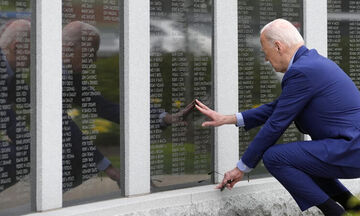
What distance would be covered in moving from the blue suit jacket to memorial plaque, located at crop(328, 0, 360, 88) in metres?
2.90

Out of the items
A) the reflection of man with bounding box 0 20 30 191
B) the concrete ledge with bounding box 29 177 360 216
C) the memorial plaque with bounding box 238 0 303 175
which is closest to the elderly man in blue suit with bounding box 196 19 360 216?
the concrete ledge with bounding box 29 177 360 216

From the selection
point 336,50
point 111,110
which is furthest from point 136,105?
point 336,50

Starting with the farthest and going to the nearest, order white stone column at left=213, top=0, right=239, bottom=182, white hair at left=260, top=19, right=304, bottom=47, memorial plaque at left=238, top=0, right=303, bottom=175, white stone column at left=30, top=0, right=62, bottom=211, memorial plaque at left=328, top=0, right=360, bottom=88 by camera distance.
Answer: memorial plaque at left=328, top=0, right=360, bottom=88, memorial plaque at left=238, top=0, right=303, bottom=175, white stone column at left=213, top=0, right=239, bottom=182, white hair at left=260, top=19, right=304, bottom=47, white stone column at left=30, top=0, right=62, bottom=211

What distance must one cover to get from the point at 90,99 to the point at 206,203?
1492 mm

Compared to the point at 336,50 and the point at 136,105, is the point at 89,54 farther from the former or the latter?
the point at 336,50

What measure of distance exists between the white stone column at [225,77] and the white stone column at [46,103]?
1885mm

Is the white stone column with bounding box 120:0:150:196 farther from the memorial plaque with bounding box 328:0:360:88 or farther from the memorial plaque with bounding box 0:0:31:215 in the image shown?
the memorial plaque with bounding box 328:0:360:88

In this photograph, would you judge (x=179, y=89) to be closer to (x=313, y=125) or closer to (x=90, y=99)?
(x=90, y=99)

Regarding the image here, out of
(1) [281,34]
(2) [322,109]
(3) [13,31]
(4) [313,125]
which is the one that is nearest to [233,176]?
(4) [313,125]

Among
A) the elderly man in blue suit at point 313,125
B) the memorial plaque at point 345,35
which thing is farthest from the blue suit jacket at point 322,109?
the memorial plaque at point 345,35

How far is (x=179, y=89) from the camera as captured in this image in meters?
6.77

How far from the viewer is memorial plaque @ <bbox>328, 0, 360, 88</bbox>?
848cm

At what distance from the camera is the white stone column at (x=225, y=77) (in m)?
7.07

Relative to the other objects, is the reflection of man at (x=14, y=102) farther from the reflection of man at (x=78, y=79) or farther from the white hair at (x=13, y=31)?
the reflection of man at (x=78, y=79)
